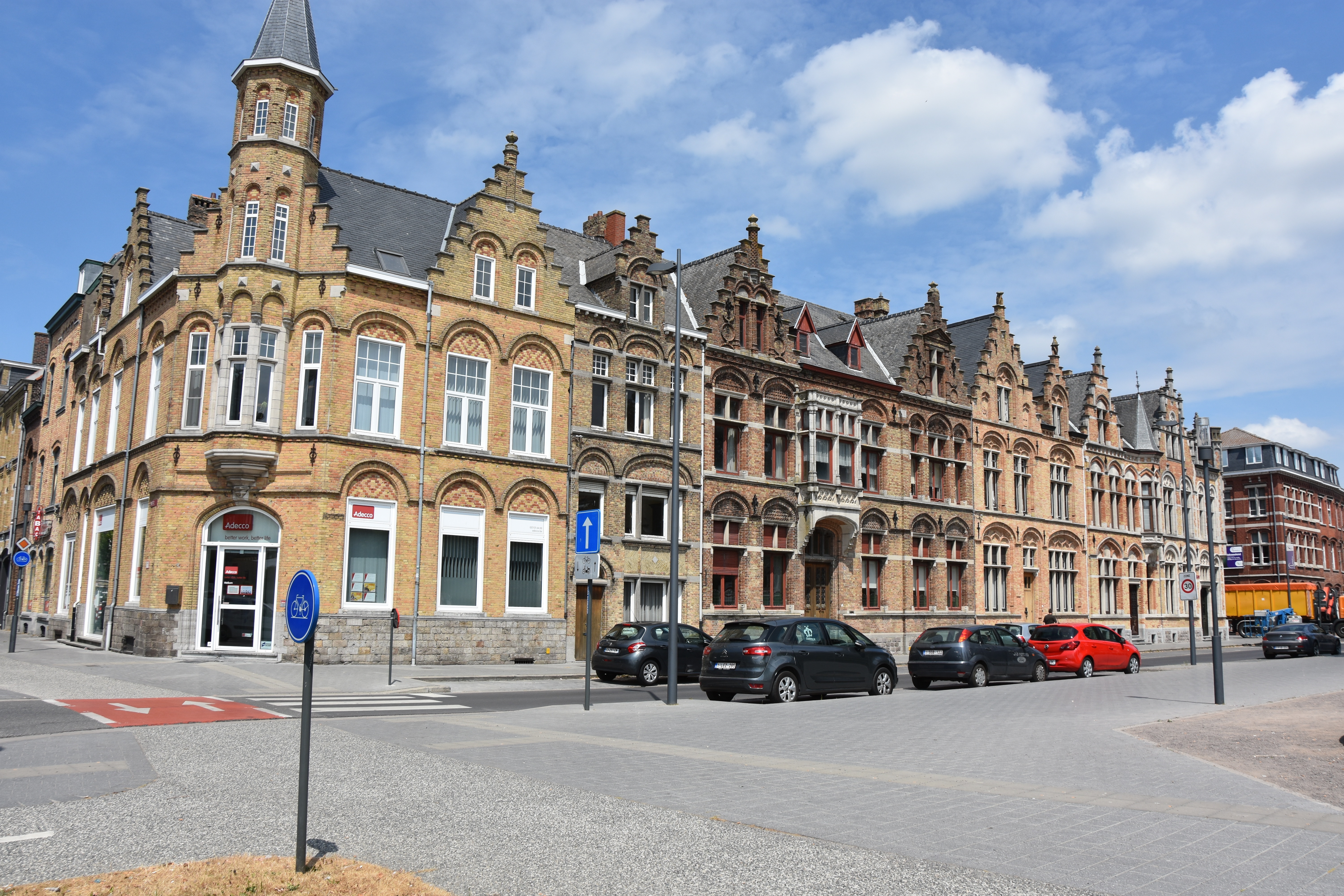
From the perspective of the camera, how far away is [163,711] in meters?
14.2

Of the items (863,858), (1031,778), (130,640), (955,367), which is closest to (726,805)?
(863,858)

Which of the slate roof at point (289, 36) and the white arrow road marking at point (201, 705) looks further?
the slate roof at point (289, 36)

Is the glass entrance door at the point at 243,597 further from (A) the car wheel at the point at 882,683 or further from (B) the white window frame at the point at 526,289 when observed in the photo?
(A) the car wheel at the point at 882,683

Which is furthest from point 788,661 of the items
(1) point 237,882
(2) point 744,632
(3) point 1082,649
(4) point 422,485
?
(1) point 237,882

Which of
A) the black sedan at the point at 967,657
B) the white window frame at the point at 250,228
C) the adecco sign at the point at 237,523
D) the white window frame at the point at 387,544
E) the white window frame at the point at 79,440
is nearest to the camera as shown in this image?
the black sedan at the point at 967,657

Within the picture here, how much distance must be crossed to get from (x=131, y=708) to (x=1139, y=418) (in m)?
52.5

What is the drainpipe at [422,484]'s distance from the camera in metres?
25.3

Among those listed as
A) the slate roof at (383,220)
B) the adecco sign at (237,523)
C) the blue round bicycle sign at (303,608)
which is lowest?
the blue round bicycle sign at (303,608)

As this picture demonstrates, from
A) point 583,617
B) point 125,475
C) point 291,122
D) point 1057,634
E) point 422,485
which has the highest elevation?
point 291,122

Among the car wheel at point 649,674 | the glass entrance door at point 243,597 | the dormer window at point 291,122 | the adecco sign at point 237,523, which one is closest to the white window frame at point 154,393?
the adecco sign at point 237,523

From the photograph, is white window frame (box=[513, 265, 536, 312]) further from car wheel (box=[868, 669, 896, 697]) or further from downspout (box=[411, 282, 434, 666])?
car wheel (box=[868, 669, 896, 697])

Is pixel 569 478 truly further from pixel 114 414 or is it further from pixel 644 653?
pixel 114 414

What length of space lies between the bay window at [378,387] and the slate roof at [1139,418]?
38.4m

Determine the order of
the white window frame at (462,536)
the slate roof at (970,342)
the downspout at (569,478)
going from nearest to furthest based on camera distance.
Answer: the white window frame at (462,536), the downspout at (569,478), the slate roof at (970,342)
